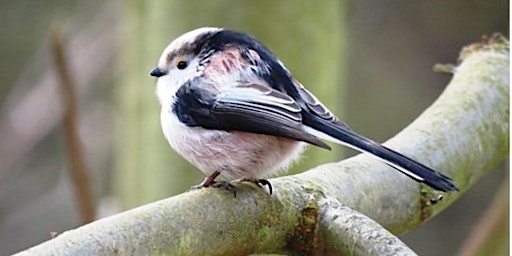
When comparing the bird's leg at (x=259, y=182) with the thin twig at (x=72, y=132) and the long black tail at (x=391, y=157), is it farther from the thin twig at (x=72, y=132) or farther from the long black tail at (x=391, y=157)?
the thin twig at (x=72, y=132)

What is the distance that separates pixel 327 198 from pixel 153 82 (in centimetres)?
94

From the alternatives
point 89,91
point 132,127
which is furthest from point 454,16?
point 132,127

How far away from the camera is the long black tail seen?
1.41 meters

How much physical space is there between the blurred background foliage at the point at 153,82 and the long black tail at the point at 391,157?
0.70 meters

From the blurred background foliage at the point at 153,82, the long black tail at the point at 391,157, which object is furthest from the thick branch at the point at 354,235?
the blurred background foliage at the point at 153,82

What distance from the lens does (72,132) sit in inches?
79.9

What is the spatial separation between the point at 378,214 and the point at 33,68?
3.05 meters

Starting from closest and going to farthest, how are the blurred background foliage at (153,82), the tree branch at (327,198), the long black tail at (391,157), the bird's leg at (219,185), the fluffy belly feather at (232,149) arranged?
the tree branch at (327,198) → the long black tail at (391,157) → the bird's leg at (219,185) → the fluffy belly feather at (232,149) → the blurred background foliage at (153,82)

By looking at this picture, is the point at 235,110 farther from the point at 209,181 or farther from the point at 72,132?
the point at 72,132

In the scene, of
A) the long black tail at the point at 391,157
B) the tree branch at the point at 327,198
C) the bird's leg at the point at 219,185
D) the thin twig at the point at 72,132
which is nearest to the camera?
the tree branch at the point at 327,198

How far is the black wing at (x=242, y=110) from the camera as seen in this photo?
5.30ft

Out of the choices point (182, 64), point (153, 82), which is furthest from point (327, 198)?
point (153, 82)

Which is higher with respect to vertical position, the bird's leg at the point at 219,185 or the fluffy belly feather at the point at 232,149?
the fluffy belly feather at the point at 232,149

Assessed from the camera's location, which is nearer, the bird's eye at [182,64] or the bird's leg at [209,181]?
the bird's leg at [209,181]
